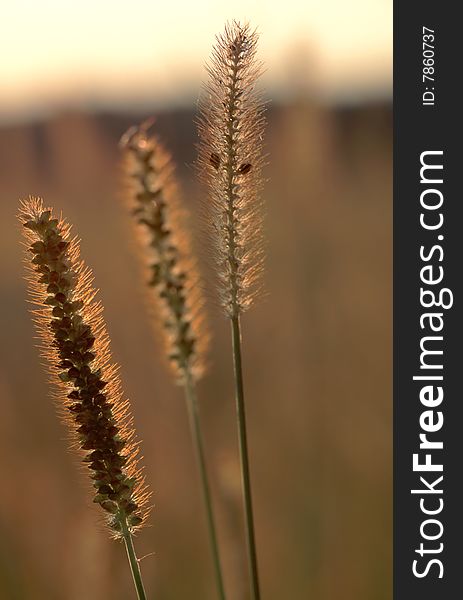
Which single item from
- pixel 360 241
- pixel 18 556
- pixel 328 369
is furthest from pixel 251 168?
pixel 360 241

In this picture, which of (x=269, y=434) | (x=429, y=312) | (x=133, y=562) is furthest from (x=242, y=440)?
(x=269, y=434)

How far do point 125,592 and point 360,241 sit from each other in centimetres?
471

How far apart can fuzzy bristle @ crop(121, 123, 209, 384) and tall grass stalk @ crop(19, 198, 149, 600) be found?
42cm

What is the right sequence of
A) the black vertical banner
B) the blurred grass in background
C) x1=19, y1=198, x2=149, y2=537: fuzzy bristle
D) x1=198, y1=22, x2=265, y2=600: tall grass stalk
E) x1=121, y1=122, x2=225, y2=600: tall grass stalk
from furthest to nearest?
the blurred grass in background, the black vertical banner, x1=121, y1=122, x2=225, y2=600: tall grass stalk, x1=198, y1=22, x2=265, y2=600: tall grass stalk, x1=19, y1=198, x2=149, y2=537: fuzzy bristle

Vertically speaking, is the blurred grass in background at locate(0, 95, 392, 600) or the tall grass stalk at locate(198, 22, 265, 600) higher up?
the tall grass stalk at locate(198, 22, 265, 600)

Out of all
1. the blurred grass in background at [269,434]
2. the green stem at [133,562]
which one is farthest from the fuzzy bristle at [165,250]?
the green stem at [133,562]

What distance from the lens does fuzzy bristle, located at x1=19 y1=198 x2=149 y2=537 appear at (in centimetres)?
151

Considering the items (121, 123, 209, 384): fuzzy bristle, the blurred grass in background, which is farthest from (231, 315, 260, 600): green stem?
the blurred grass in background

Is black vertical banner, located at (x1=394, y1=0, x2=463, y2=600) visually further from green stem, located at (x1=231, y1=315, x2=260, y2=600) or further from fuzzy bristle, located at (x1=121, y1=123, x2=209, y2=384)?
green stem, located at (x1=231, y1=315, x2=260, y2=600)

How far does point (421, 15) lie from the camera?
9.31 feet

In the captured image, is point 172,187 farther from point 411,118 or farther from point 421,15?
point 421,15

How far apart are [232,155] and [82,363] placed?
538mm

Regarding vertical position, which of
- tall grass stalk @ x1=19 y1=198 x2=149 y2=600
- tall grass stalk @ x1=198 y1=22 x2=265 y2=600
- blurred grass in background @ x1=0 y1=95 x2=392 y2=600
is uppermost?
tall grass stalk @ x1=198 y1=22 x2=265 y2=600

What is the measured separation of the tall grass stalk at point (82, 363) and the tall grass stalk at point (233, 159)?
0.86 feet
